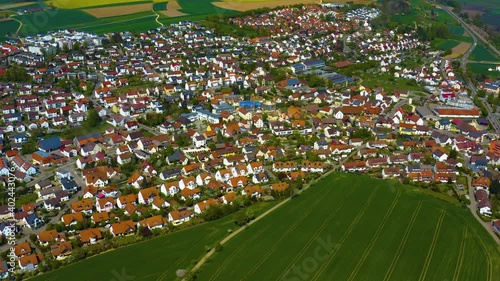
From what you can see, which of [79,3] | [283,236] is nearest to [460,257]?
[283,236]

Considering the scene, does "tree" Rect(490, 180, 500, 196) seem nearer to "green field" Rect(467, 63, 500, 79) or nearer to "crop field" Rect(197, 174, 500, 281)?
"crop field" Rect(197, 174, 500, 281)

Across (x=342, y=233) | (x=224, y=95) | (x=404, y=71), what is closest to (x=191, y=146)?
(x=224, y=95)

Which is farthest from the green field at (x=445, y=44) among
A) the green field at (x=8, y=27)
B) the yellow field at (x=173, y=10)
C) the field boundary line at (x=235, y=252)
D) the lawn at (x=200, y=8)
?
the green field at (x=8, y=27)

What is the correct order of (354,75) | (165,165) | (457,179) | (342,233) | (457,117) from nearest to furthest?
(342,233) → (457,179) → (165,165) → (457,117) → (354,75)

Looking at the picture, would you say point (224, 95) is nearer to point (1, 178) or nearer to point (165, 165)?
point (165, 165)

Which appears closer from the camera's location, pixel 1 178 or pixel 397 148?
pixel 1 178

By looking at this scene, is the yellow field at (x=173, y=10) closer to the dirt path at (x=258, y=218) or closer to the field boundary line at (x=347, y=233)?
the dirt path at (x=258, y=218)
